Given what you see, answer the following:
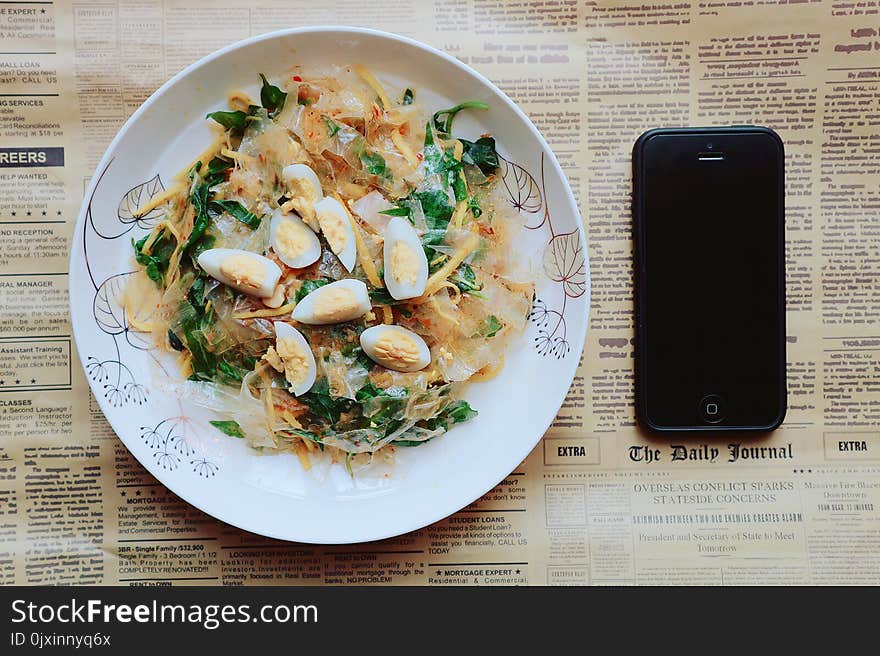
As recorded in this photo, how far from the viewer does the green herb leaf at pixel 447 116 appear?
134 cm

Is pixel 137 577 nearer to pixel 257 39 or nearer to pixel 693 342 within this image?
pixel 257 39

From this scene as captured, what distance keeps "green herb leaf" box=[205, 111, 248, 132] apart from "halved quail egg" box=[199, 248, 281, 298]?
25 centimetres

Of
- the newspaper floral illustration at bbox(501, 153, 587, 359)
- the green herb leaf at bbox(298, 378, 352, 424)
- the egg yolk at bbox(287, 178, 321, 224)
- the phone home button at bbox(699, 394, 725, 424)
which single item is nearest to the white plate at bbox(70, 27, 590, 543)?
the newspaper floral illustration at bbox(501, 153, 587, 359)

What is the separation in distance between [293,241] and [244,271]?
0.34ft

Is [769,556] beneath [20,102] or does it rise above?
beneath

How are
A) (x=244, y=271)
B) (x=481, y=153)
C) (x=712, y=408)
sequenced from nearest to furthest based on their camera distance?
(x=244, y=271)
(x=481, y=153)
(x=712, y=408)

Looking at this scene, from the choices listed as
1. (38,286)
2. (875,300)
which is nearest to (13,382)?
(38,286)

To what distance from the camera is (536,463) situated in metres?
1.47

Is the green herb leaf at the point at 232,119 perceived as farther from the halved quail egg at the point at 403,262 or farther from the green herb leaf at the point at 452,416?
the green herb leaf at the point at 452,416

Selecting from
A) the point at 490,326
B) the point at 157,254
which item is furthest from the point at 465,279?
the point at 157,254

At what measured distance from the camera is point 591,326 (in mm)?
1464

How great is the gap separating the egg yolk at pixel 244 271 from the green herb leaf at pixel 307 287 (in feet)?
0.23

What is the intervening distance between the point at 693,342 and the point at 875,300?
0.41m

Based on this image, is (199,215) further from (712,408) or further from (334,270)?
(712,408)
